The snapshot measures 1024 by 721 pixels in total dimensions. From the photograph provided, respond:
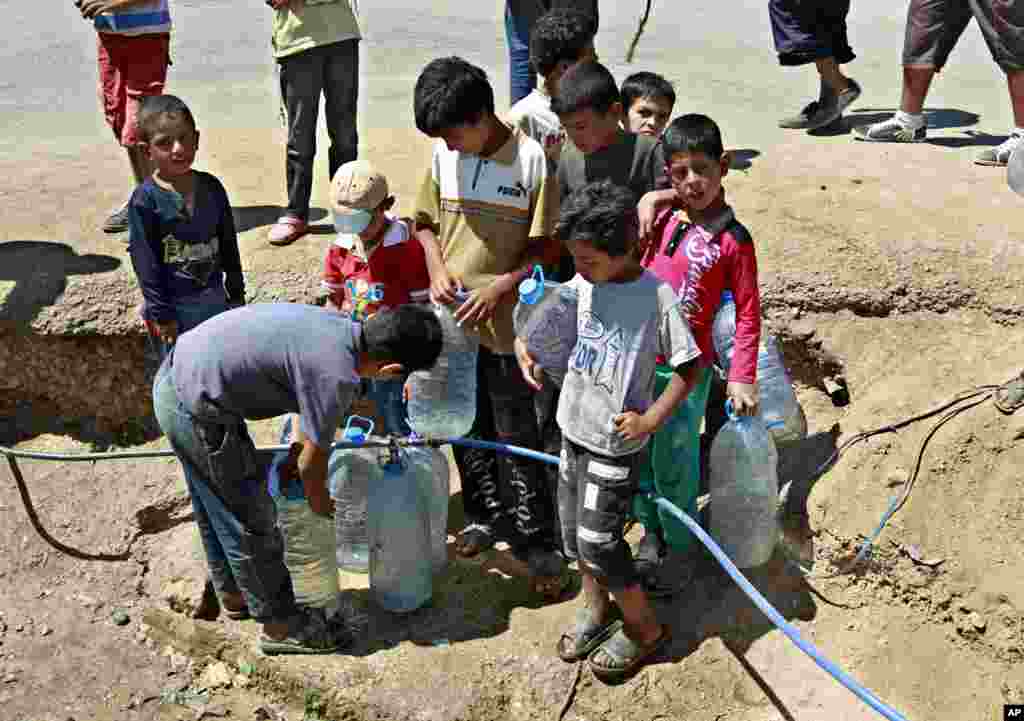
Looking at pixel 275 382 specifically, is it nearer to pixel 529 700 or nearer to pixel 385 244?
pixel 385 244

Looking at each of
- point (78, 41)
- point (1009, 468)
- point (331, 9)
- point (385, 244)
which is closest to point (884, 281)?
point (1009, 468)

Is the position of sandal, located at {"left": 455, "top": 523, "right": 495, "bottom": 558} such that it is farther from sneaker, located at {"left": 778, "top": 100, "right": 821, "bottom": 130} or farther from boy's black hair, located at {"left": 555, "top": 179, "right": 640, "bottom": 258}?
sneaker, located at {"left": 778, "top": 100, "right": 821, "bottom": 130}

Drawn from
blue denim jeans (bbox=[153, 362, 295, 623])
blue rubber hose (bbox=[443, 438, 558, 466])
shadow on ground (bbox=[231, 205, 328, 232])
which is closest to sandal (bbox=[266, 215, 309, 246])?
shadow on ground (bbox=[231, 205, 328, 232])

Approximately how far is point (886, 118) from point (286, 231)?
4292 mm

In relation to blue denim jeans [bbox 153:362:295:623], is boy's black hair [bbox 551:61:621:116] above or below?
above

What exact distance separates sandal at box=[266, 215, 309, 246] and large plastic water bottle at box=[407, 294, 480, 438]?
5.45 ft

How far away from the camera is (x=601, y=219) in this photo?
3.40 metres

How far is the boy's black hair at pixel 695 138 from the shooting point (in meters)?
3.71

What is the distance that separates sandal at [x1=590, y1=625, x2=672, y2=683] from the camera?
13.0ft

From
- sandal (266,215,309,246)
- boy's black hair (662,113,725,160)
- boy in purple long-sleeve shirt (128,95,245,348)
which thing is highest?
boy's black hair (662,113,725,160)

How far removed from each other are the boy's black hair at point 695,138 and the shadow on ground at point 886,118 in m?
4.00

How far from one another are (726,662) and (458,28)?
27.4ft

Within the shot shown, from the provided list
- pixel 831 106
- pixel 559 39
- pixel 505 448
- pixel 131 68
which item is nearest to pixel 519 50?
pixel 559 39

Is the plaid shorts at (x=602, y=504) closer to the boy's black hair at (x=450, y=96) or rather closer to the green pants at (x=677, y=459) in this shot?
the green pants at (x=677, y=459)
